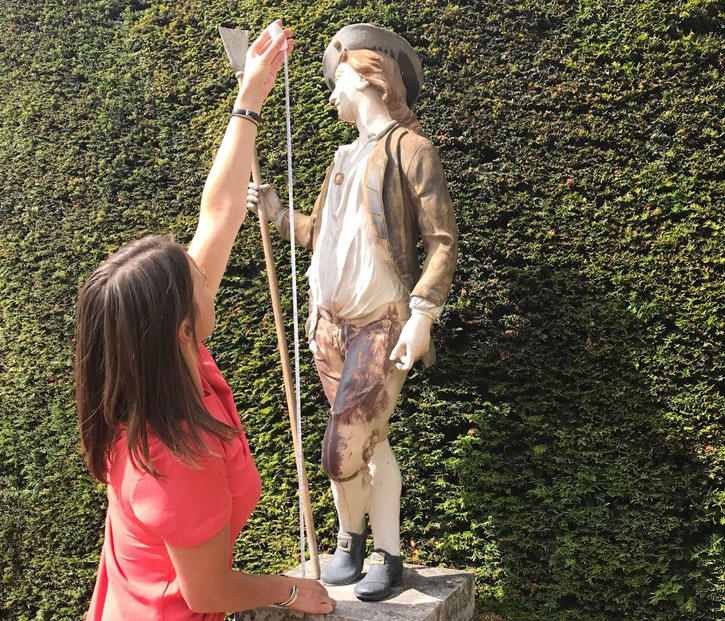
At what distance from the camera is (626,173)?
3311 millimetres

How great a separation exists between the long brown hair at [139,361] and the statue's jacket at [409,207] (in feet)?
3.92

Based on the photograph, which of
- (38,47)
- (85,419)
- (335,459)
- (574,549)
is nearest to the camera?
(85,419)

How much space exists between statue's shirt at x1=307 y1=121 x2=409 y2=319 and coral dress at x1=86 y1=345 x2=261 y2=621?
3.47 ft

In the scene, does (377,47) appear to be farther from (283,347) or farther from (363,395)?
(363,395)

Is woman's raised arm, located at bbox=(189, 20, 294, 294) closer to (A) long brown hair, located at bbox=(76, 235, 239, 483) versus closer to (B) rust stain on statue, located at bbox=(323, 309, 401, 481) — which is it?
(A) long brown hair, located at bbox=(76, 235, 239, 483)

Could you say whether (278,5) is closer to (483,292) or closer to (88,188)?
(88,188)

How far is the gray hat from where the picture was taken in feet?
9.14

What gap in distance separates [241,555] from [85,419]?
2.77 meters

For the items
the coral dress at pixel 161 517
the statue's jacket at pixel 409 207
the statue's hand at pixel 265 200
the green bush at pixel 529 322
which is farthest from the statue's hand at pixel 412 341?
the green bush at pixel 529 322

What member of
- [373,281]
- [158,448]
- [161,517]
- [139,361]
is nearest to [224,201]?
[139,361]

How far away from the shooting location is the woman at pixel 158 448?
1385mm

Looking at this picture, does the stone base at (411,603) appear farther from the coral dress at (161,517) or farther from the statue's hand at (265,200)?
the statue's hand at (265,200)

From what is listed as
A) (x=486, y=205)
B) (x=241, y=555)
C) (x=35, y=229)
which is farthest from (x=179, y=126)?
(x=241, y=555)

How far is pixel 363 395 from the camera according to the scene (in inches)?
99.7
